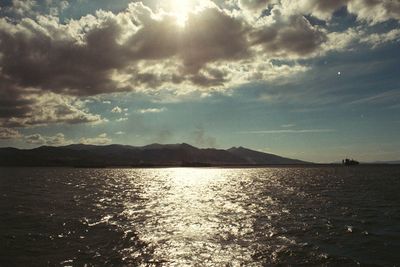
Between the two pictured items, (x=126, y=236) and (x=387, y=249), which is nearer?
(x=387, y=249)

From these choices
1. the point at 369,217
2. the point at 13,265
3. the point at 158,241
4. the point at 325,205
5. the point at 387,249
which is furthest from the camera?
the point at 325,205

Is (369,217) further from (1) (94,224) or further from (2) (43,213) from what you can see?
(2) (43,213)

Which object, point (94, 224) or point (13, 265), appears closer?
point (13, 265)

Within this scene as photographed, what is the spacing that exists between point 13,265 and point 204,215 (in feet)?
87.9

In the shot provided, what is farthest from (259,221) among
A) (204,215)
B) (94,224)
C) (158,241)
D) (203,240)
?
(94,224)

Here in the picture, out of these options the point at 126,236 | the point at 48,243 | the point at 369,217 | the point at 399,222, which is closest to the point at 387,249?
the point at 399,222

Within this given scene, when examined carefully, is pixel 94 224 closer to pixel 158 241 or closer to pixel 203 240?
pixel 158 241

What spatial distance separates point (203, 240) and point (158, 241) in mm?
3979

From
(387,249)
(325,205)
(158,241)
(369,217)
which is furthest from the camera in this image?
(325,205)

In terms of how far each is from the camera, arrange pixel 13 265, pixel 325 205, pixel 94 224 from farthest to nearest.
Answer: pixel 325 205
pixel 94 224
pixel 13 265

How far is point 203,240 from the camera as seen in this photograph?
34.6 meters

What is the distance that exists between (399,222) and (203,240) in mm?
24493

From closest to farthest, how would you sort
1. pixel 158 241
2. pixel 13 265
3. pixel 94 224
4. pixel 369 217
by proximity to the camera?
pixel 13 265 < pixel 158 241 < pixel 94 224 < pixel 369 217

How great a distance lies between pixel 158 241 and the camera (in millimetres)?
34094
